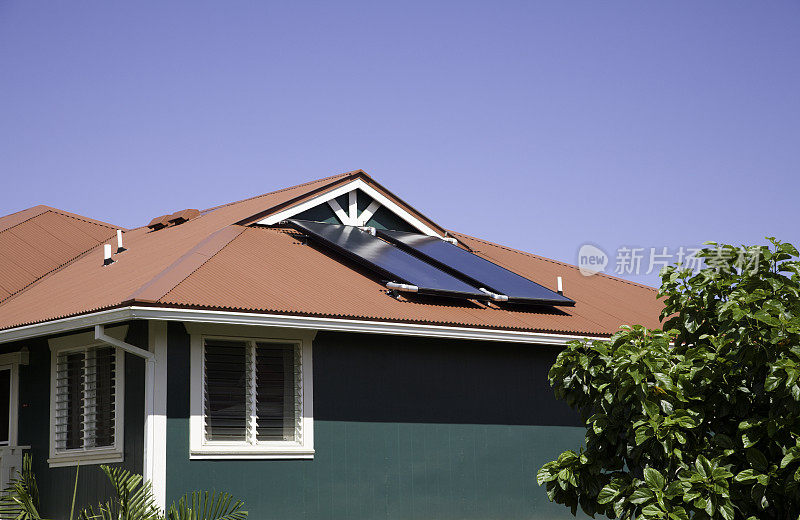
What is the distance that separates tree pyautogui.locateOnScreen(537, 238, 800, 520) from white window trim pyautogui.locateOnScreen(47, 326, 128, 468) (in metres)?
6.67

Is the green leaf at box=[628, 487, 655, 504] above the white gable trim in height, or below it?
below

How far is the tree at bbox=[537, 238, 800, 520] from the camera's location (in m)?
8.48

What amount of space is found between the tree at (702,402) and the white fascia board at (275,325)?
4763 mm

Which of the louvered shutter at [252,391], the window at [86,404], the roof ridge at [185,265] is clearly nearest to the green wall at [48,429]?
the window at [86,404]

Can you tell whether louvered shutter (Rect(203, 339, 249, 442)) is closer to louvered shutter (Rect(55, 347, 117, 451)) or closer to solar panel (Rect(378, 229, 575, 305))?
louvered shutter (Rect(55, 347, 117, 451))

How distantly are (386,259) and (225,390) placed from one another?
3.89 meters

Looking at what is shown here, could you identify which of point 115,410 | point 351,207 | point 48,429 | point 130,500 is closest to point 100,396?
point 115,410

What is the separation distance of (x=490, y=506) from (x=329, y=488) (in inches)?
117

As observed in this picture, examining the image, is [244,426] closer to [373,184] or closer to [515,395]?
[515,395]

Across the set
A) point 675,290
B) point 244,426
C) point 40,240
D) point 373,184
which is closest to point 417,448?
point 244,426

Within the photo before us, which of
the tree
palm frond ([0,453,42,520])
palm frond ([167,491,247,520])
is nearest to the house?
palm frond ([167,491,247,520])

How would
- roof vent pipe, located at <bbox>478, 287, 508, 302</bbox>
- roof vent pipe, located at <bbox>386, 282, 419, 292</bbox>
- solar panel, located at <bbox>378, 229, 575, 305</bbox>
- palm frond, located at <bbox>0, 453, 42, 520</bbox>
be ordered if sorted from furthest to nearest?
1. solar panel, located at <bbox>378, 229, 575, 305</bbox>
2. roof vent pipe, located at <bbox>478, 287, 508, 302</bbox>
3. roof vent pipe, located at <bbox>386, 282, 419, 292</bbox>
4. palm frond, located at <bbox>0, 453, 42, 520</bbox>

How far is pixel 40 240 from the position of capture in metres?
20.3

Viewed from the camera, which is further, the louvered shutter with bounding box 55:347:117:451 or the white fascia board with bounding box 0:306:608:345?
the louvered shutter with bounding box 55:347:117:451
